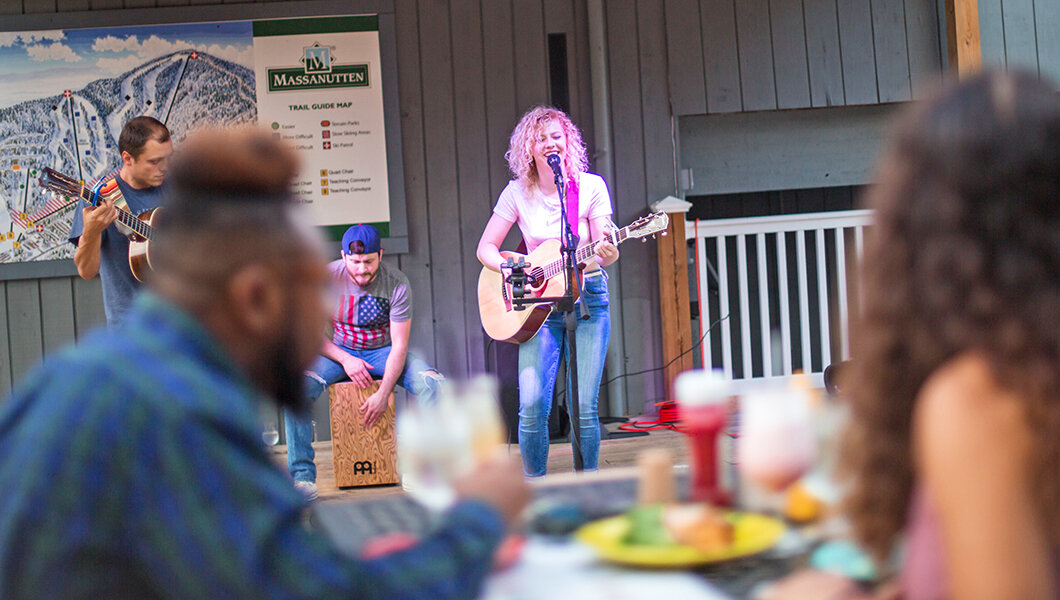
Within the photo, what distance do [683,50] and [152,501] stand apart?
4.76 meters

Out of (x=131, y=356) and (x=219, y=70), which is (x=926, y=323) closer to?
(x=131, y=356)

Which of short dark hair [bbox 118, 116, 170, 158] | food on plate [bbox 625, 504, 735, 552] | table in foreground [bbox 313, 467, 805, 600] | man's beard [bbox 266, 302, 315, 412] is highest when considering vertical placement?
short dark hair [bbox 118, 116, 170, 158]

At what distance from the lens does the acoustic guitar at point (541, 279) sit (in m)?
3.68

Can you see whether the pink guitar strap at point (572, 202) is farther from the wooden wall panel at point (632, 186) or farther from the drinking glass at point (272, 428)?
the drinking glass at point (272, 428)

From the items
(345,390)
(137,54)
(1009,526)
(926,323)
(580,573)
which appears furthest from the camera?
(137,54)

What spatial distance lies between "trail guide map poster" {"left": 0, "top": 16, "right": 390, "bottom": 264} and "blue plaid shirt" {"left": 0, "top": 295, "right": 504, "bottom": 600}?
13.5 feet

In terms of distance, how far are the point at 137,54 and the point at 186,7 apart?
1.16 ft

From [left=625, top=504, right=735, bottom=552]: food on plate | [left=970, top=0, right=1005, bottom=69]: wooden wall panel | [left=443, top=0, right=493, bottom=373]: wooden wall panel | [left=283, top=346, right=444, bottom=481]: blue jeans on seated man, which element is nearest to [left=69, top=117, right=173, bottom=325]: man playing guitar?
[left=283, top=346, right=444, bottom=481]: blue jeans on seated man

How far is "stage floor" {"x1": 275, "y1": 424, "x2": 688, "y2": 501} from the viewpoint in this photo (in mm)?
3879

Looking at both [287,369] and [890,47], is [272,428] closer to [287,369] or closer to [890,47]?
[890,47]

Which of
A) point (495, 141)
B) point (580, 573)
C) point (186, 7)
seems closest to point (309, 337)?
point (580, 573)

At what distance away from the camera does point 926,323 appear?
2.60ft

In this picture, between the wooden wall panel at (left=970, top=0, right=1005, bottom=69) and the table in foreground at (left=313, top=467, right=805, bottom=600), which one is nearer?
the table in foreground at (left=313, top=467, right=805, bottom=600)

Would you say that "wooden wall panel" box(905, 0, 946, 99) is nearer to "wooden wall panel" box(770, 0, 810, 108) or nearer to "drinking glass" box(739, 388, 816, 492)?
"wooden wall panel" box(770, 0, 810, 108)
